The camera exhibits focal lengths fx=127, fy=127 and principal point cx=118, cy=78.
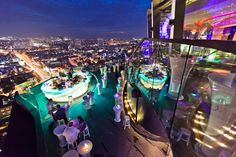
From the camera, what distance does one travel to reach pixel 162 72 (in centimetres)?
430

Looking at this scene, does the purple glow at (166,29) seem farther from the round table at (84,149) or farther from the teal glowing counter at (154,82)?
the round table at (84,149)

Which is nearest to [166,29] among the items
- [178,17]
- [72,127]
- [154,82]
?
[178,17]

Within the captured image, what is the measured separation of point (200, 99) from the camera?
8.45ft

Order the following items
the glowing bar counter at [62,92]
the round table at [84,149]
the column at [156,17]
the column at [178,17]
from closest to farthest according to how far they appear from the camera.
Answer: the round table at [84,149]
the column at [178,17]
the glowing bar counter at [62,92]
the column at [156,17]

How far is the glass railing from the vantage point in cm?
155

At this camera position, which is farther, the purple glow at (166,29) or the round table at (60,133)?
the purple glow at (166,29)

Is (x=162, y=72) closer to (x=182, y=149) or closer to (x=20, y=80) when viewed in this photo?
(x=182, y=149)

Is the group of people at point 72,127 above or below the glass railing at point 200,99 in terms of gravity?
below

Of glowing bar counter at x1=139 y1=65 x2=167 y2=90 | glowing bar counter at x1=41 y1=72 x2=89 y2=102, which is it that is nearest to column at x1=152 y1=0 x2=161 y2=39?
glowing bar counter at x1=139 y1=65 x2=167 y2=90

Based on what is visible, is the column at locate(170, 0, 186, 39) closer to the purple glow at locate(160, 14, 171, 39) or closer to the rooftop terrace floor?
the purple glow at locate(160, 14, 171, 39)

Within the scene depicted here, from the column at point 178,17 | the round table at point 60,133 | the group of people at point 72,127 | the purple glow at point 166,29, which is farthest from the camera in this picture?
the purple glow at point 166,29

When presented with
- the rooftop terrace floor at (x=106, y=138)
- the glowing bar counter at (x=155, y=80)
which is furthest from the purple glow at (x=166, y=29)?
the rooftop terrace floor at (x=106, y=138)

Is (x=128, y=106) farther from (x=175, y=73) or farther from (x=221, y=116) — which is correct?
(x=221, y=116)

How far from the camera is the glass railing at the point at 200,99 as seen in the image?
5.09 ft
